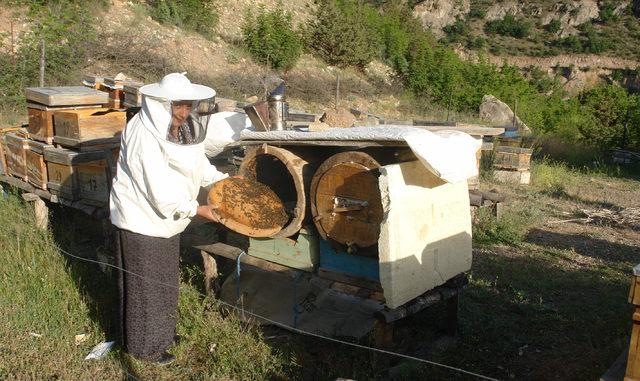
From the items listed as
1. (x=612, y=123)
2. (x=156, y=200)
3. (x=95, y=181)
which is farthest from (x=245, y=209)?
(x=612, y=123)

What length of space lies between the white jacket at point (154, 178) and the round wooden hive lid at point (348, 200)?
819mm

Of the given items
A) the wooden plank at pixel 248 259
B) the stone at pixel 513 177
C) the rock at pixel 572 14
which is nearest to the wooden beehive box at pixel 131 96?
the wooden plank at pixel 248 259

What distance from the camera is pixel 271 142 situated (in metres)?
4.09

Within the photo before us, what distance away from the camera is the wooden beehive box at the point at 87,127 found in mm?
5406

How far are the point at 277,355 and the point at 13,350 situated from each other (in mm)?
1819

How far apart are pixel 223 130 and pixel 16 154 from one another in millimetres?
2827

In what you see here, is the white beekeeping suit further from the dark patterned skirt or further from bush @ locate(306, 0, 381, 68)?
bush @ locate(306, 0, 381, 68)

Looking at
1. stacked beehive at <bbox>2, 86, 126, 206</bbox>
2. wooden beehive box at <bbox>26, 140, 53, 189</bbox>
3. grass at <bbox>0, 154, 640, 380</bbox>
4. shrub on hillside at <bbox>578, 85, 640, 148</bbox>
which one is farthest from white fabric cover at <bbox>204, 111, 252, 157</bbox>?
shrub on hillside at <bbox>578, 85, 640, 148</bbox>

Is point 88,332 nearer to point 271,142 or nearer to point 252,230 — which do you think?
point 252,230

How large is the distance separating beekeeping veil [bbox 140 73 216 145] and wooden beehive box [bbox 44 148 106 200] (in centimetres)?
183

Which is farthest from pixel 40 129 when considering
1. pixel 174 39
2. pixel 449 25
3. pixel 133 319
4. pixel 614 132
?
pixel 449 25

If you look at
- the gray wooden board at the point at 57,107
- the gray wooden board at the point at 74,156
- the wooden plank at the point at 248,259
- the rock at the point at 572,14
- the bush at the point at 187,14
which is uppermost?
the rock at the point at 572,14

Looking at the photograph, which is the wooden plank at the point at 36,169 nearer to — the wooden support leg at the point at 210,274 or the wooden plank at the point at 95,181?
the wooden plank at the point at 95,181

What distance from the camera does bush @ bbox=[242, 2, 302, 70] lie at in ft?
67.1
